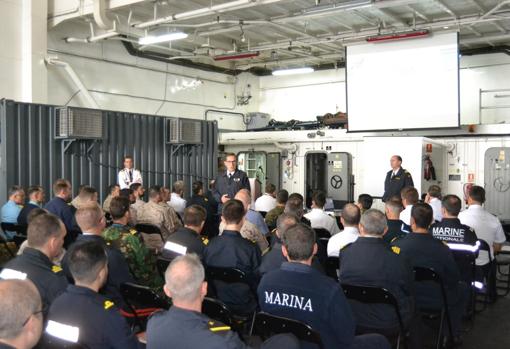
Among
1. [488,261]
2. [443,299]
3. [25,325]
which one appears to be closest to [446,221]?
[488,261]

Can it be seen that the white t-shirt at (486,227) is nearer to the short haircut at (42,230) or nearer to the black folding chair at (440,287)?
the black folding chair at (440,287)

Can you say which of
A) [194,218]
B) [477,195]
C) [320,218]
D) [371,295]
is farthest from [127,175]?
[371,295]

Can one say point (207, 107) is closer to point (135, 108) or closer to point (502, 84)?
point (135, 108)

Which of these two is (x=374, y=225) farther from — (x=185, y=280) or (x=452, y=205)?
(x=452, y=205)

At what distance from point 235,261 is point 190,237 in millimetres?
603

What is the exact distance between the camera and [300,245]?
8.95ft

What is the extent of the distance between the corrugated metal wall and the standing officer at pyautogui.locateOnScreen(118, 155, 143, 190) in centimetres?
52

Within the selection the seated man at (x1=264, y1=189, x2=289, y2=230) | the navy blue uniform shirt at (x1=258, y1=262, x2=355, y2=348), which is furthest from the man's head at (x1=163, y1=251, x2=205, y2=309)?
the seated man at (x1=264, y1=189, x2=289, y2=230)

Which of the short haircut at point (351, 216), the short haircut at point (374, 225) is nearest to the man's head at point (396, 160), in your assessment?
the short haircut at point (351, 216)

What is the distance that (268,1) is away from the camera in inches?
339

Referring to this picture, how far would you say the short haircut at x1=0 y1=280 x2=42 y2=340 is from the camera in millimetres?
1662

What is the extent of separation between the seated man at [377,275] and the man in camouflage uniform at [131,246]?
1.69 meters

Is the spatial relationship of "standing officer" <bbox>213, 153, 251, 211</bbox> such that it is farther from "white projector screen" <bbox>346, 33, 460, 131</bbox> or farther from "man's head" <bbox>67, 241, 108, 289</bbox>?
"man's head" <bbox>67, 241, 108, 289</bbox>

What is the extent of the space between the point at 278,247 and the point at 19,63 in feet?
27.4
